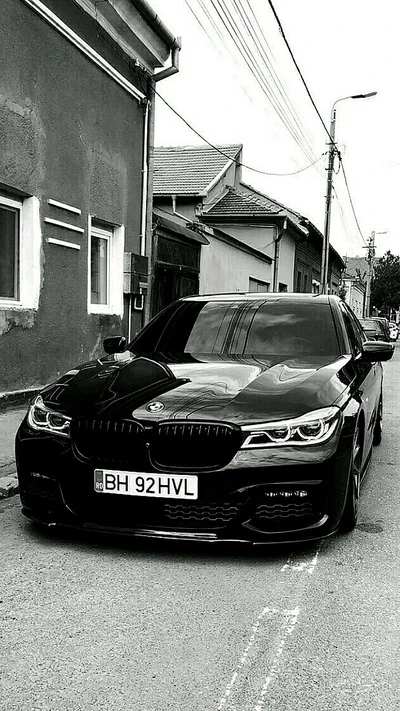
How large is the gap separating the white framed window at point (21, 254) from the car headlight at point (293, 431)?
527cm

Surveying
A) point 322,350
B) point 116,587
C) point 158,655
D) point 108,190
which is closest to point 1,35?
point 108,190

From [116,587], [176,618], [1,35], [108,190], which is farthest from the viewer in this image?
[108,190]

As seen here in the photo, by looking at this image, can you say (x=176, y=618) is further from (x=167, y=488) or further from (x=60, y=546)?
(x=60, y=546)

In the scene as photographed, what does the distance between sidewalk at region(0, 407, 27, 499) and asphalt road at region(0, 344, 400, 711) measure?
2.31ft

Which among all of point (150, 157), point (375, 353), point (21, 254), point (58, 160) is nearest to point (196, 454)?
point (375, 353)

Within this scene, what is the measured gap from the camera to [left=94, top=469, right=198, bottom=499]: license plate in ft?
11.3

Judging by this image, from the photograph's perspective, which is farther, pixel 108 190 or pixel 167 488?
pixel 108 190

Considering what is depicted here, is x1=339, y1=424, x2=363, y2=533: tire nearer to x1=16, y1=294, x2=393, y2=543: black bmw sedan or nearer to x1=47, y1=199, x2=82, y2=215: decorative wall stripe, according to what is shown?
x1=16, y1=294, x2=393, y2=543: black bmw sedan

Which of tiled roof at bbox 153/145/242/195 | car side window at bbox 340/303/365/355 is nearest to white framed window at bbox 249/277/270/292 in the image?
tiled roof at bbox 153/145/242/195

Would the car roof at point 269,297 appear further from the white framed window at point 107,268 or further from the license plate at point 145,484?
the white framed window at point 107,268

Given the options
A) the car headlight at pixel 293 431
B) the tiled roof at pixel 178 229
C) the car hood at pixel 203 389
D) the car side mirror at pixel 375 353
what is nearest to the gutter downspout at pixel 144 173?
the tiled roof at pixel 178 229

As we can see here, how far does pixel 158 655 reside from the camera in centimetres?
266

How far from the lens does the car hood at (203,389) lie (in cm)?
362

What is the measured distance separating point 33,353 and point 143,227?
13.1ft
